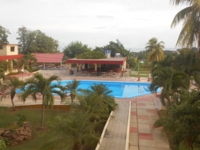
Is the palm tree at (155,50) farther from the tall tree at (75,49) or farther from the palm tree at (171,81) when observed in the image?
the palm tree at (171,81)

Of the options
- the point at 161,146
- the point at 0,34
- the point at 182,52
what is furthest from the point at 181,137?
the point at 0,34

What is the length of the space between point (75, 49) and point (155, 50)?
620 inches

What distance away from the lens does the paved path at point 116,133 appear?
709cm

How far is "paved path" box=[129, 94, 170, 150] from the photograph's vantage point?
25.5ft

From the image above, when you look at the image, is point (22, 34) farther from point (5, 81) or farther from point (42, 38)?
point (5, 81)

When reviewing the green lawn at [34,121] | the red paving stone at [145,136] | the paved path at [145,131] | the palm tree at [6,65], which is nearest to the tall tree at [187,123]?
the paved path at [145,131]

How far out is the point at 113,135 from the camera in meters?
8.01

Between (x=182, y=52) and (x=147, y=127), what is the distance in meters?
4.84

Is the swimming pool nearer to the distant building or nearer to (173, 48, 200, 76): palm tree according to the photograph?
the distant building

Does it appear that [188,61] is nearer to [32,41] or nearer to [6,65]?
[6,65]

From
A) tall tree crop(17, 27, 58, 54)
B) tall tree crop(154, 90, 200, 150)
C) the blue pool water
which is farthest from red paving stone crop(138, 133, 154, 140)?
tall tree crop(17, 27, 58, 54)

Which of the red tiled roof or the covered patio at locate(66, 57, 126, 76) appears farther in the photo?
the red tiled roof

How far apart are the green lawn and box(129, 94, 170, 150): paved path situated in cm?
344

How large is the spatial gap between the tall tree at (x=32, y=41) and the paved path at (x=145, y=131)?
30.4 meters
